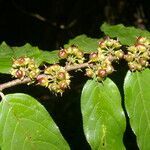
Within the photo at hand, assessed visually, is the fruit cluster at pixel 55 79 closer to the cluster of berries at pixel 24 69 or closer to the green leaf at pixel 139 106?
the cluster of berries at pixel 24 69

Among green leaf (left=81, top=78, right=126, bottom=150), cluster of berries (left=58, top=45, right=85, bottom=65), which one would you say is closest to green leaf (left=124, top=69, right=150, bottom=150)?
green leaf (left=81, top=78, right=126, bottom=150)

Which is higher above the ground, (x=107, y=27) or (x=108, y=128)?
(x=107, y=27)

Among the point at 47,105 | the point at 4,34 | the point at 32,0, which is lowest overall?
the point at 47,105

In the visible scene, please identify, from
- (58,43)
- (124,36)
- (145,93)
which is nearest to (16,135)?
(145,93)

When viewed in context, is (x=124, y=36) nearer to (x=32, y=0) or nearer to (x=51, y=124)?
(x=51, y=124)

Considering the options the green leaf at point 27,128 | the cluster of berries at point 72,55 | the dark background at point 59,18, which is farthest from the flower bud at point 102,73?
the dark background at point 59,18

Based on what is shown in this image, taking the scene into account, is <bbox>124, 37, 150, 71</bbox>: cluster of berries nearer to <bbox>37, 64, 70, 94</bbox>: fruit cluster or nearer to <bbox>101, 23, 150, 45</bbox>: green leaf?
<bbox>101, 23, 150, 45</bbox>: green leaf

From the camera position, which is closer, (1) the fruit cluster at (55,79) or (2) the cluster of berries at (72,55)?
(1) the fruit cluster at (55,79)
